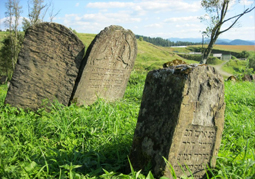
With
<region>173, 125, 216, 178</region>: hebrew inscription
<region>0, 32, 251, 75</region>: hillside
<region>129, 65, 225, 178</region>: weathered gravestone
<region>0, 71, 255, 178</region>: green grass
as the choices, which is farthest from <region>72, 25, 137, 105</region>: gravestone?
<region>0, 32, 251, 75</region>: hillside

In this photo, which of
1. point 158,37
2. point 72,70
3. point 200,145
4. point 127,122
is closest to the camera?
point 200,145

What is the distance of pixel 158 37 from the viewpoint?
81688 millimetres

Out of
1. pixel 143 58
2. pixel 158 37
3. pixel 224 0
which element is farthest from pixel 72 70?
pixel 158 37

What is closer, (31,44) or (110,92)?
(31,44)

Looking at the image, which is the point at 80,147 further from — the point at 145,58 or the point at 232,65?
the point at 232,65

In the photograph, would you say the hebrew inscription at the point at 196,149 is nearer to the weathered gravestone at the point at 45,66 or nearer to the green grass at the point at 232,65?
the weathered gravestone at the point at 45,66

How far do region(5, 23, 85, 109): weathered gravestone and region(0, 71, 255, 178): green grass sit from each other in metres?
0.33

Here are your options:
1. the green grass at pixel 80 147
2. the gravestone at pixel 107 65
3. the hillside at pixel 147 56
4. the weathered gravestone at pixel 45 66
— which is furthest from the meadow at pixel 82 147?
the hillside at pixel 147 56

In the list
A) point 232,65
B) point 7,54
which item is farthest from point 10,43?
point 232,65

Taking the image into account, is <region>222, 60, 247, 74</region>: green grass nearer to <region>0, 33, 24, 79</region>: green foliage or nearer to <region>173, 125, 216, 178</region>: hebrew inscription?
<region>0, 33, 24, 79</region>: green foliage

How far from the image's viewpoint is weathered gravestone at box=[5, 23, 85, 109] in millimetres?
4559

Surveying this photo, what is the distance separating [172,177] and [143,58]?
2458 centimetres

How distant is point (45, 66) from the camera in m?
4.63

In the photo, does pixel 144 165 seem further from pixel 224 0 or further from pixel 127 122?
pixel 224 0
